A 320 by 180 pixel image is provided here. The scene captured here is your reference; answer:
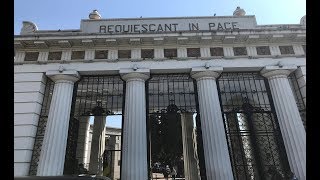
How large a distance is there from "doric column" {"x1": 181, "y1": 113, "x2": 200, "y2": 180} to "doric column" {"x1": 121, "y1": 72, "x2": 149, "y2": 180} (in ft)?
27.7

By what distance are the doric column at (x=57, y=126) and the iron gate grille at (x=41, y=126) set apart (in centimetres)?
75

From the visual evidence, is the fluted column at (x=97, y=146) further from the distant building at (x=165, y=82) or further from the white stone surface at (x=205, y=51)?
the white stone surface at (x=205, y=51)

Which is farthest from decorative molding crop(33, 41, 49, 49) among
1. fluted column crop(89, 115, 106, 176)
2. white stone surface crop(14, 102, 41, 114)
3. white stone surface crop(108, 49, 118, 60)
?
fluted column crop(89, 115, 106, 176)

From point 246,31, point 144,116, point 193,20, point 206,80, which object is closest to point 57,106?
point 144,116

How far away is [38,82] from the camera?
13.7 meters

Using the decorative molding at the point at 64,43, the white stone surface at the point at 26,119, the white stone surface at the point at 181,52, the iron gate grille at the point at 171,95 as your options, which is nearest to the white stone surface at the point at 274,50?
the iron gate grille at the point at 171,95

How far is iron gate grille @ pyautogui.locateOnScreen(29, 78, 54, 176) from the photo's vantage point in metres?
12.5

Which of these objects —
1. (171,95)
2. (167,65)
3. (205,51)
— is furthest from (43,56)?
(205,51)

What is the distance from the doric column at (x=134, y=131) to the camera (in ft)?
39.7

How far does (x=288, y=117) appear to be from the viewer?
13281mm

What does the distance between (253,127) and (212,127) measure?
3937 mm

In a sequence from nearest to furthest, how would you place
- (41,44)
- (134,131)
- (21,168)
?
(21,168) < (134,131) < (41,44)

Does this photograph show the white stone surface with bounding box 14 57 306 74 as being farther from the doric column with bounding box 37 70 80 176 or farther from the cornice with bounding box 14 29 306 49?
the cornice with bounding box 14 29 306 49

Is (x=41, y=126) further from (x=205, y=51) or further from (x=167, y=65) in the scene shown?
(x=205, y=51)
